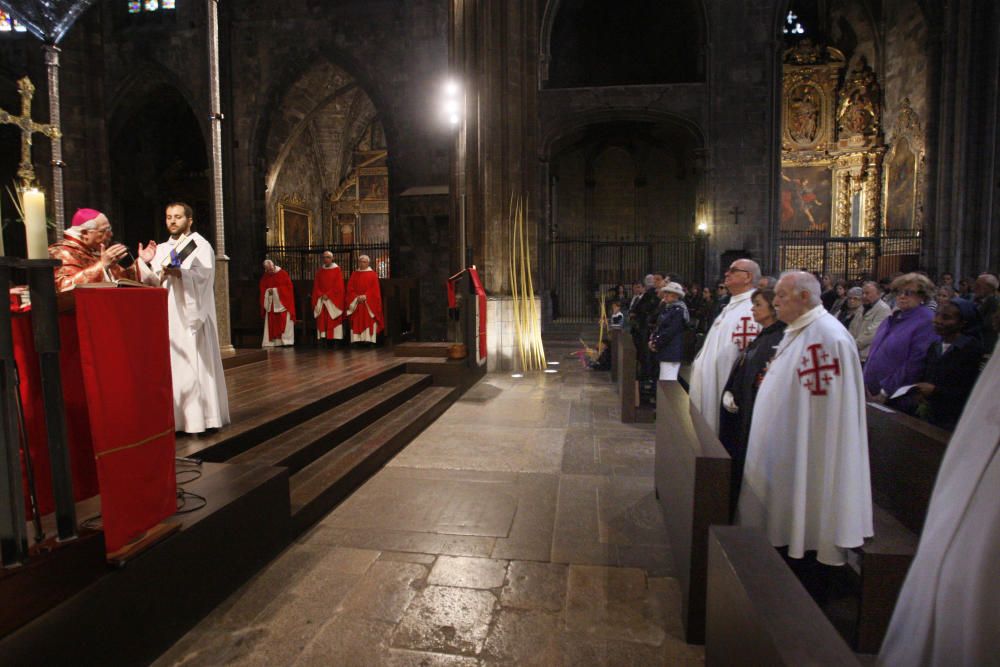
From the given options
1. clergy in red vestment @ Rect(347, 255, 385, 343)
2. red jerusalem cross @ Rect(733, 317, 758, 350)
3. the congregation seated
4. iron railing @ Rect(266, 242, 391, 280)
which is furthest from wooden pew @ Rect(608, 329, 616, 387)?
iron railing @ Rect(266, 242, 391, 280)

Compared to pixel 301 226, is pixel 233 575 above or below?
below

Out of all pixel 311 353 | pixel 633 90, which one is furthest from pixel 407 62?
pixel 311 353

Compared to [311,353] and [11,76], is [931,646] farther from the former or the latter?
[11,76]

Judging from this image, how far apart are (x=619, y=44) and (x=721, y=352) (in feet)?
67.3

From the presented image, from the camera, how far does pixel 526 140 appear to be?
11273 millimetres

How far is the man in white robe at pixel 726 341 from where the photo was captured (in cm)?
432

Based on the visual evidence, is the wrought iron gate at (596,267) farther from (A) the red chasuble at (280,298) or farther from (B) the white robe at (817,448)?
(B) the white robe at (817,448)

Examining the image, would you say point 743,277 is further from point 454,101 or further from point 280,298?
point 280,298

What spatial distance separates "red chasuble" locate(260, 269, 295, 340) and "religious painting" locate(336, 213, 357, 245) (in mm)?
11705

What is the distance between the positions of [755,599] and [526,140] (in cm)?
1080

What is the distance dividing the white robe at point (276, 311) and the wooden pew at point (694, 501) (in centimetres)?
1022

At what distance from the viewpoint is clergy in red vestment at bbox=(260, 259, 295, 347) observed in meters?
11.9

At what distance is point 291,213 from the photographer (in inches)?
826

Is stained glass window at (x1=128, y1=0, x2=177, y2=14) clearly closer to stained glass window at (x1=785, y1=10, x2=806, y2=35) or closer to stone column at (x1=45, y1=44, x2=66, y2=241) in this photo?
stone column at (x1=45, y1=44, x2=66, y2=241)
